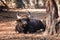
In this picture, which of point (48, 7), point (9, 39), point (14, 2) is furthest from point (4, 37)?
point (14, 2)

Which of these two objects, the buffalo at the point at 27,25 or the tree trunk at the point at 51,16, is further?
the buffalo at the point at 27,25

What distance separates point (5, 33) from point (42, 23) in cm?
230

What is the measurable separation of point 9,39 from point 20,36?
842 mm

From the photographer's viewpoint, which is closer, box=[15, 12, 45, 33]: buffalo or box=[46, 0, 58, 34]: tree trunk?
box=[46, 0, 58, 34]: tree trunk

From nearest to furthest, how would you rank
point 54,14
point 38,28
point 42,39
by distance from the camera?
point 42,39 → point 54,14 → point 38,28

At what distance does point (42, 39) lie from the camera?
42.3ft

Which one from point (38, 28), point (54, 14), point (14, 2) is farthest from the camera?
point (14, 2)

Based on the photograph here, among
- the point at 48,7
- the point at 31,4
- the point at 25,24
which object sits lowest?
the point at 31,4

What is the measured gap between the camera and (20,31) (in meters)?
14.7

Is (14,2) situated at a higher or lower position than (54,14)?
lower

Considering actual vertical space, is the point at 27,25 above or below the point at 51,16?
below

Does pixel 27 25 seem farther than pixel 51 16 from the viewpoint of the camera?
Yes

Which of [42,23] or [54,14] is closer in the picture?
[54,14]

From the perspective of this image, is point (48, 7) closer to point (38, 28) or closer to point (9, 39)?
point (38, 28)
